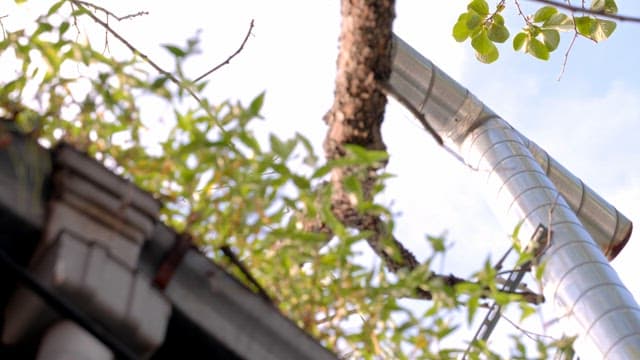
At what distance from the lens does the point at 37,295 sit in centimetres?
115

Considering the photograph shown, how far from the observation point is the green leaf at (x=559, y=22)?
381 centimetres

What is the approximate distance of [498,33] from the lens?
384cm

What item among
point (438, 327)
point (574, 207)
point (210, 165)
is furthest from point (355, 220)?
point (574, 207)

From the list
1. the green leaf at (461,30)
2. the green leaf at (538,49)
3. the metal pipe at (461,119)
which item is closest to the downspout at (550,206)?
the metal pipe at (461,119)

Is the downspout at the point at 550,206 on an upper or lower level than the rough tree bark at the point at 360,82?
upper

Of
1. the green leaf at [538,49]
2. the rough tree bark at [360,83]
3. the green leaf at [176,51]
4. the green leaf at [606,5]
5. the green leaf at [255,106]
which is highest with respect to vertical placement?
the green leaf at [606,5]

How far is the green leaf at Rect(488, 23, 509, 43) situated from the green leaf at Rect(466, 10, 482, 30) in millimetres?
53

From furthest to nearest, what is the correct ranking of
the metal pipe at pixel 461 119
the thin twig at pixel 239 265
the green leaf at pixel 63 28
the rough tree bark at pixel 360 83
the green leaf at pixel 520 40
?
the metal pipe at pixel 461 119 < the green leaf at pixel 520 40 < the rough tree bark at pixel 360 83 < the green leaf at pixel 63 28 < the thin twig at pixel 239 265

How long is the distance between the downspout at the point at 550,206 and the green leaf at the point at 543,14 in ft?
2.87

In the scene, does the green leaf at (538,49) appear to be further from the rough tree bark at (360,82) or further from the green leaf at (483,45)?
Result: the rough tree bark at (360,82)

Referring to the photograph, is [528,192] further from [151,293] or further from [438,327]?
[151,293]

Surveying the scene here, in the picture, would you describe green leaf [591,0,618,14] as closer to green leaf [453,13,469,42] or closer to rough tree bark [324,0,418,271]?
green leaf [453,13,469,42]

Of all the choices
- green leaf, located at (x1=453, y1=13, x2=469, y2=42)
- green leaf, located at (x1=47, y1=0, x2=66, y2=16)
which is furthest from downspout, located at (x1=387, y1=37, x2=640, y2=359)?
green leaf, located at (x1=47, y1=0, x2=66, y2=16)

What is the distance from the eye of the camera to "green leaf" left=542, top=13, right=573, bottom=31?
3.81 meters
